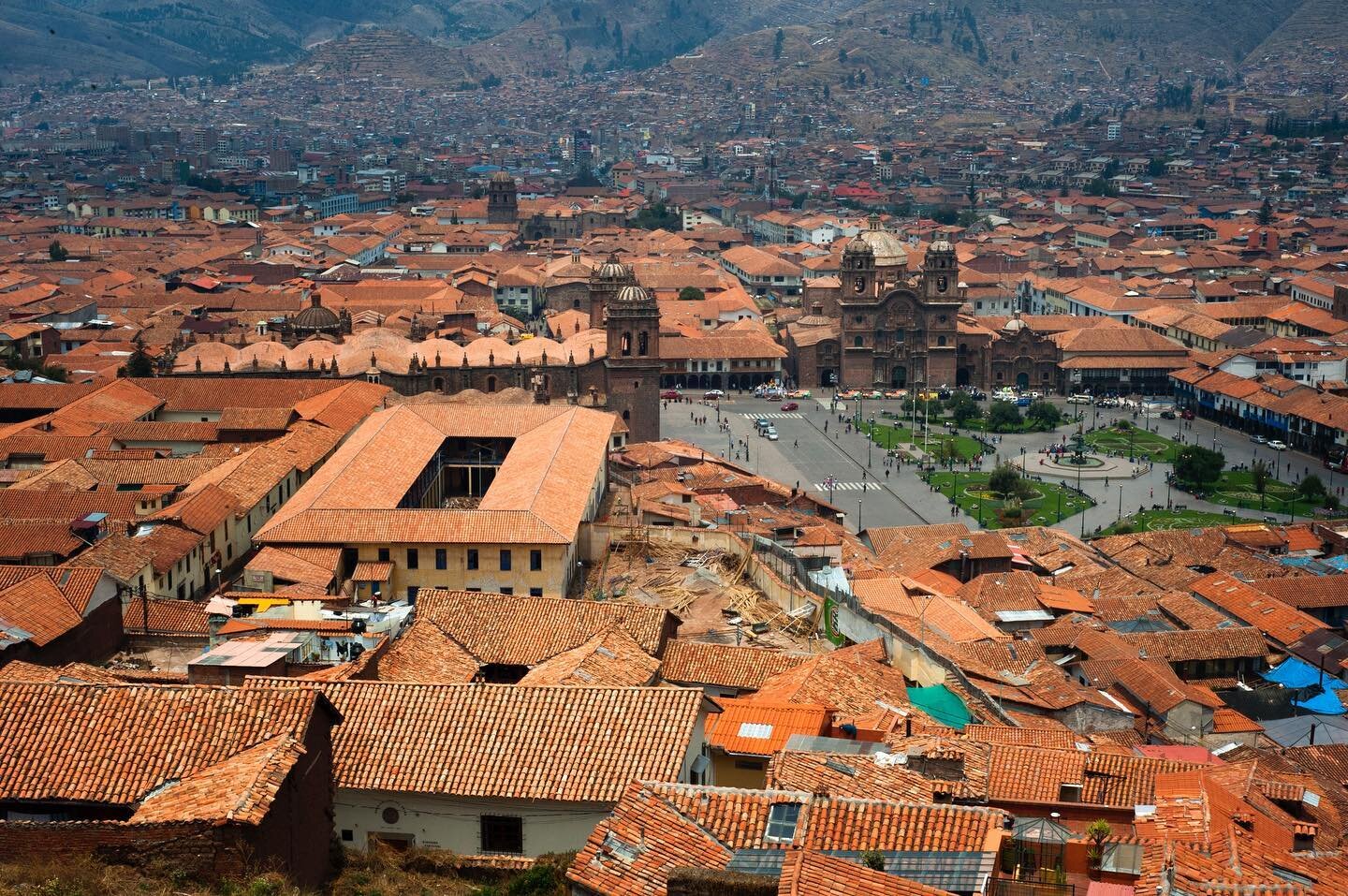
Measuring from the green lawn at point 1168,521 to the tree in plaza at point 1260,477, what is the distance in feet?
8.86

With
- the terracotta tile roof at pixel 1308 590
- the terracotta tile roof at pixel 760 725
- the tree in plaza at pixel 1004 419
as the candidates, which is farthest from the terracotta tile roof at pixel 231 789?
the tree in plaza at pixel 1004 419

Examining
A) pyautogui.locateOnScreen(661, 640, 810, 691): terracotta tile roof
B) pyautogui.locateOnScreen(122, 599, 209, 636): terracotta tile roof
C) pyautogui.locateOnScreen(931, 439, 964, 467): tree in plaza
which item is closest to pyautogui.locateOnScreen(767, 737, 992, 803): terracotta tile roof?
pyautogui.locateOnScreen(661, 640, 810, 691): terracotta tile roof

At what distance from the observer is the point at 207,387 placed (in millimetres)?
45156

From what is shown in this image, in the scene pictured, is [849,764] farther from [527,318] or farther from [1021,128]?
[1021,128]

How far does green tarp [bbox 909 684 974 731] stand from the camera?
20.8m

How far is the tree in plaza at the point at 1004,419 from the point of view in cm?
6406

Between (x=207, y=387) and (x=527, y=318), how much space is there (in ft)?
133

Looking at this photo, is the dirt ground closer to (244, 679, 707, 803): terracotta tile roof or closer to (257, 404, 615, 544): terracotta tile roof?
(257, 404, 615, 544): terracotta tile roof

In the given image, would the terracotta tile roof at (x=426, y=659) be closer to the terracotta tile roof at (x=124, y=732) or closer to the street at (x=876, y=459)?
the terracotta tile roof at (x=124, y=732)

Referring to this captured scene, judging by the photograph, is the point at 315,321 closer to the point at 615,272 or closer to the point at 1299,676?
the point at 615,272

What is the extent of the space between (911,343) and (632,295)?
25190 mm

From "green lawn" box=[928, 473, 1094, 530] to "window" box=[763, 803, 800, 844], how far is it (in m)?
38.1

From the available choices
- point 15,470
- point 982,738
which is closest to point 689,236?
point 15,470

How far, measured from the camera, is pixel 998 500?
52.4 metres
